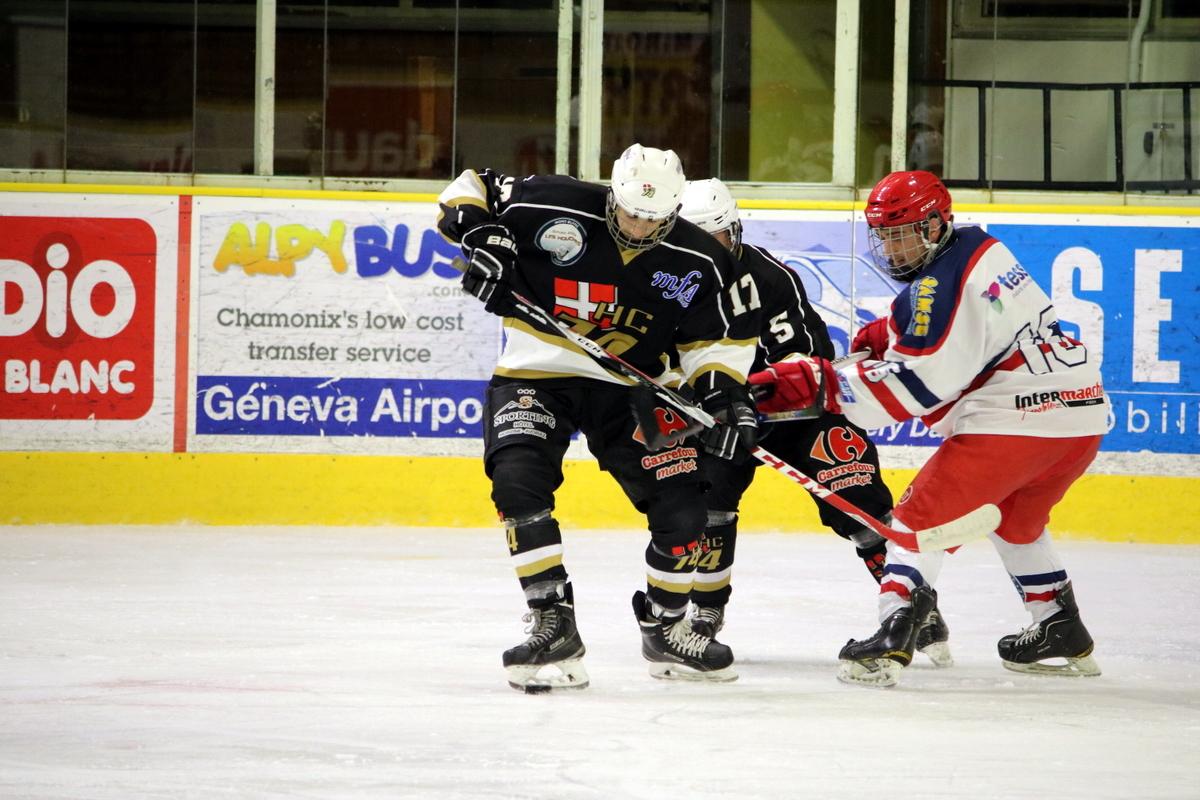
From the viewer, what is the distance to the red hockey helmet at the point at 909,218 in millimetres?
3480

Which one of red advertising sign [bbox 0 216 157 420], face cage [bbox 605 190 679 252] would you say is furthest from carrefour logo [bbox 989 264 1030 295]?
red advertising sign [bbox 0 216 157 420]

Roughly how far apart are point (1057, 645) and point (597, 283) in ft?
4.59

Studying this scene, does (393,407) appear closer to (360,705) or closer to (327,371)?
(327,371)

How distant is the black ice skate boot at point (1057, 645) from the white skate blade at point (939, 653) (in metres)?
0.13

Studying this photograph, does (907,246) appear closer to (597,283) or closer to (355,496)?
(597,283)

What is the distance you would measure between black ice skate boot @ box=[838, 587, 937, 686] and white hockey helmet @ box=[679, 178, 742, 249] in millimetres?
1083

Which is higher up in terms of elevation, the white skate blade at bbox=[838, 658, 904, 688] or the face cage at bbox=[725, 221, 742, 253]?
the face cage at bbox=[725, 221, 742, 253]

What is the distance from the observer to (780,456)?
3.92m

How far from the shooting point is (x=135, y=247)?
632 cm

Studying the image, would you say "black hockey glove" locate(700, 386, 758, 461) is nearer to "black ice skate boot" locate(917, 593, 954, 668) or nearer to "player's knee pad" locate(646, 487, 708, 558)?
"player's knee pad" locate(646, 487, 708, 558)

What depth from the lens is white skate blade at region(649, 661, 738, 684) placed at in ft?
11.3

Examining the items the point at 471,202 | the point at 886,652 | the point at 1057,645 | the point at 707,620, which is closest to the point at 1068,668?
the point at 1057,645

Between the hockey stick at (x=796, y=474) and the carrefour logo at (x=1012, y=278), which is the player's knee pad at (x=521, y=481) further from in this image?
the carrefour logo at (x=1012, y=278)

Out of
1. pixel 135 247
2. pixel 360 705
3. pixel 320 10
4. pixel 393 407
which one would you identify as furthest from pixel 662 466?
pixel 320 10
